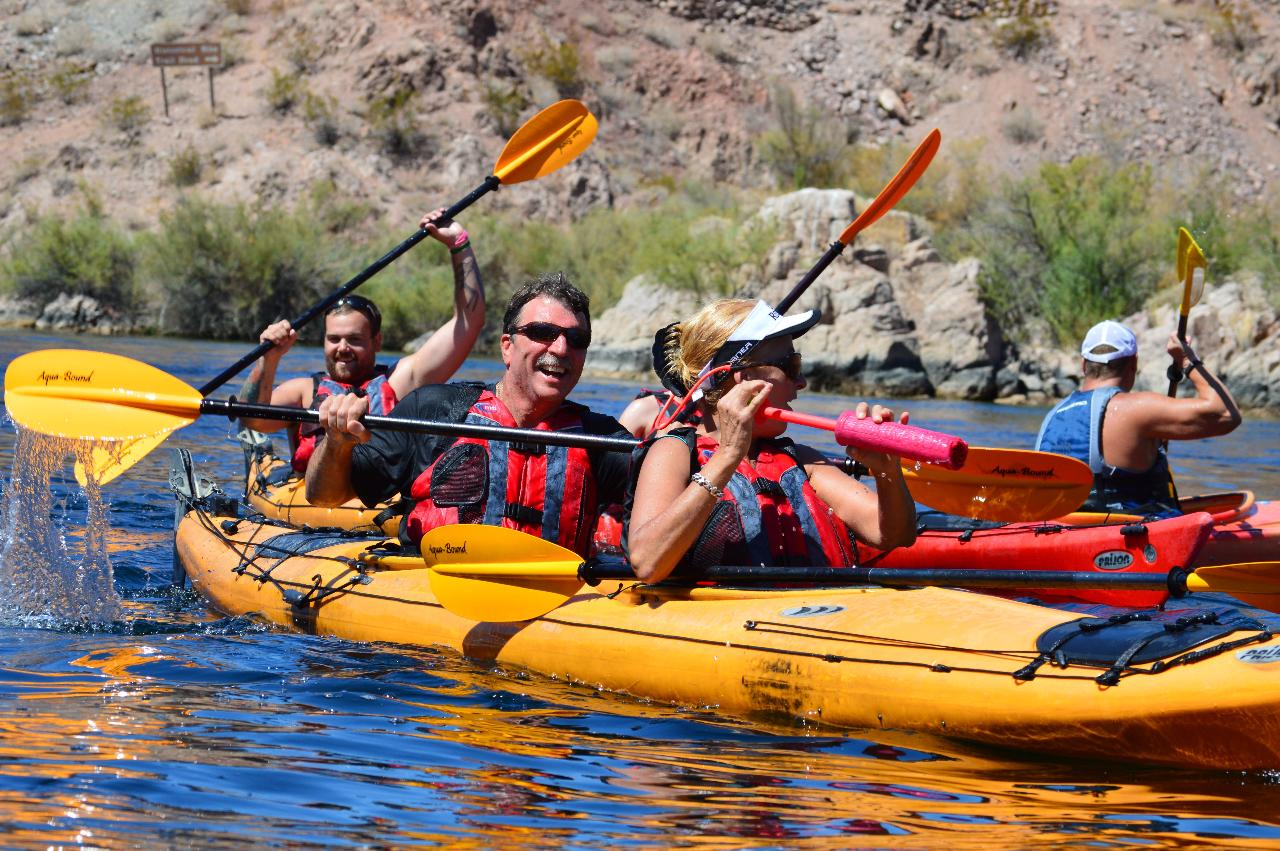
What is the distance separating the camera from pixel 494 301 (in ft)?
78.7

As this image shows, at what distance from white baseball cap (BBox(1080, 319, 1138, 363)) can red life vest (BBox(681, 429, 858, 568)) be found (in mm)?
2434

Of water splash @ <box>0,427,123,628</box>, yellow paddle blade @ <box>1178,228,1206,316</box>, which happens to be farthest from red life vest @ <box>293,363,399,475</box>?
yellow paddle blade @ <box>1178,228,1206,316</box>

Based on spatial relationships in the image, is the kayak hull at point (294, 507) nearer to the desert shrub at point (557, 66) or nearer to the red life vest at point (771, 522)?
the red life vest at point (771, 522)

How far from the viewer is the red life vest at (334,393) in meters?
5.84

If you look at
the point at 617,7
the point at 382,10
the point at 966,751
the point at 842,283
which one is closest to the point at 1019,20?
the point at 617,7

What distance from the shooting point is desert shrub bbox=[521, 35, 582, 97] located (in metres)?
33.4

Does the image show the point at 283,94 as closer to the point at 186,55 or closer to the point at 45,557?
the point at 186,55

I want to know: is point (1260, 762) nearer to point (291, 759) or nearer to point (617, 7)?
point (291, 759)

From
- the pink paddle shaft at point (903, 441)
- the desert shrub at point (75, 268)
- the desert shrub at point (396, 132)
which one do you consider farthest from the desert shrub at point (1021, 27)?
the pink paddle shaft at point (903, 441)

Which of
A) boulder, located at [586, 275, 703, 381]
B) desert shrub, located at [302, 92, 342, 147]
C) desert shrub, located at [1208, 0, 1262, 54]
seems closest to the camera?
boulder, located at [586, 275, 703, 381]

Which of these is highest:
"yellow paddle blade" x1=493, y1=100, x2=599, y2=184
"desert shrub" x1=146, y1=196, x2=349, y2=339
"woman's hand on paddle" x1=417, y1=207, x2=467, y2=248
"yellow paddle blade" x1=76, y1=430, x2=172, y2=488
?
"yellow paddle blade" x1=493, y1=100, x2=599, y2=184

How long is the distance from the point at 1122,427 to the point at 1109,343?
1.17 ft

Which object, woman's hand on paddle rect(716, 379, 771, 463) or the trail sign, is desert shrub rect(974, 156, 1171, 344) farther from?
the trail sign

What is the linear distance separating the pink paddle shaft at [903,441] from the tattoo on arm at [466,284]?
2.51m
